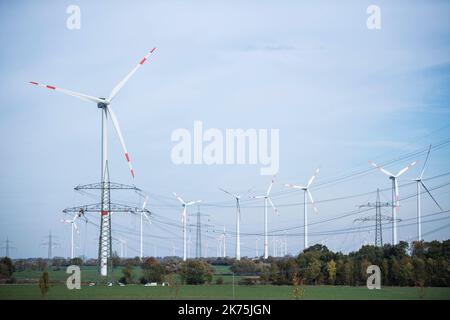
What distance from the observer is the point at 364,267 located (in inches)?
2005

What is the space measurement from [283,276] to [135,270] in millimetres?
10649

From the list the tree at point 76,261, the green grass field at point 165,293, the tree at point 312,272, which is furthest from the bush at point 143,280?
the tree at point 312,272

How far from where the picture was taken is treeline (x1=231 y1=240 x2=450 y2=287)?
47594mm

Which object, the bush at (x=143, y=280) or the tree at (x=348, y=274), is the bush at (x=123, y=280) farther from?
the tree at (x=348, y=274)

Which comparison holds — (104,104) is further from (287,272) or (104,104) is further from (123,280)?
(287,272)

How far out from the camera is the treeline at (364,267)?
47.6 metres

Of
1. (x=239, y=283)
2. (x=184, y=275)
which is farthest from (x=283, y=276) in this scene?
(x=184, y=275)

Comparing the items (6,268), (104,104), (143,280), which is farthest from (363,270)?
(6,268)

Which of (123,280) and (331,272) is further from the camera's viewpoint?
(331,272)

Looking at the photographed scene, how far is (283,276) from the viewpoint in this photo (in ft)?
171

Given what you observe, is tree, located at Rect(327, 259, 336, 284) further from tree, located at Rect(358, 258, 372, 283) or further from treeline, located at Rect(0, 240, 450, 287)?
tree, located at Rect(358, 258, 372, 283)

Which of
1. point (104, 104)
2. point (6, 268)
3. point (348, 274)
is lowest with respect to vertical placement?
point (348, 274)

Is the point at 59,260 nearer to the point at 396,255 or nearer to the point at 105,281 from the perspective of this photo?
the point at 105,281

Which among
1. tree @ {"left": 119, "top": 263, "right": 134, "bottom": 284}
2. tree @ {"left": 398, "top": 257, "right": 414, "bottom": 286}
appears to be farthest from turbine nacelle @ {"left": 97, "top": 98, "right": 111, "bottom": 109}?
tree @ {"left": 398, "top": 257, "right": 414, "bottom": 286}
